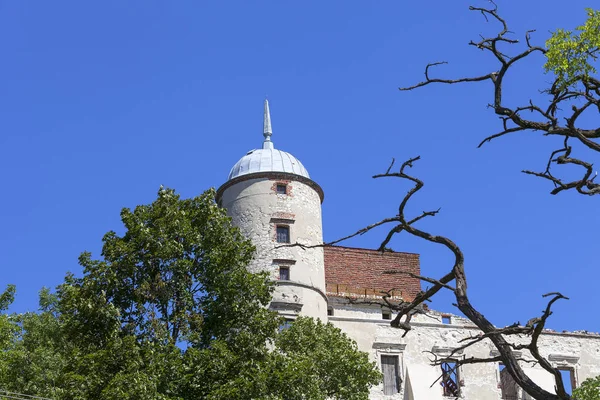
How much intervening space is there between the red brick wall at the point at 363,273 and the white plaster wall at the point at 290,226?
10.8 feet

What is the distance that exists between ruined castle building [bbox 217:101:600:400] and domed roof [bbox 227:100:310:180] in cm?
4

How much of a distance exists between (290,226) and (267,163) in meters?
3.30

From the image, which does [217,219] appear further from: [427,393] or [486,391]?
[486,391]

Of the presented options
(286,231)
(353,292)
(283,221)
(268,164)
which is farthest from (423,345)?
(268,164)

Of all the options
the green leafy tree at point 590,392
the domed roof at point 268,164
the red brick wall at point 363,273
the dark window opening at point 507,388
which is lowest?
the green leafy tree at point 590,392

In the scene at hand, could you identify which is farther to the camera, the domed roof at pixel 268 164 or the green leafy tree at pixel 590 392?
the domed roof at pixel 268 164

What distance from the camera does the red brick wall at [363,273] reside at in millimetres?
44531

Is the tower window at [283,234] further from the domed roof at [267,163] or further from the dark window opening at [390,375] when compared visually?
the dark window opening at [390,375]

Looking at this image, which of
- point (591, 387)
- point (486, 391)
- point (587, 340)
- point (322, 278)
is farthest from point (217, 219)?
point (587, 340)

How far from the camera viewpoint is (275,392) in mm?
24562

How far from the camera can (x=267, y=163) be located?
42438mm

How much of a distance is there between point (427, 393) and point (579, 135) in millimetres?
32610

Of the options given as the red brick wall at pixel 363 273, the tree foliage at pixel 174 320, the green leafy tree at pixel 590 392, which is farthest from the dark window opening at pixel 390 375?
the green leafy tree at pixel 590 392

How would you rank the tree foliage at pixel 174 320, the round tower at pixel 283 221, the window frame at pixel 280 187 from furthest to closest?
the window frame at pixel 280 187 < the round tower at pixel 283 221 < the tree foliage at pixel 174 320
